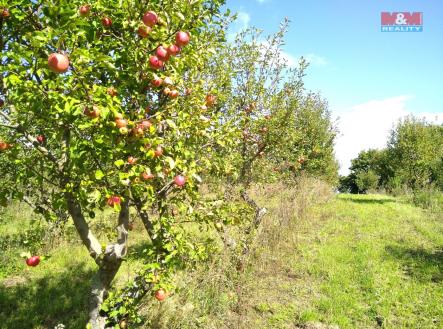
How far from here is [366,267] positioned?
8.88 metres

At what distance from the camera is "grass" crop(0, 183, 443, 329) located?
607 centimetres

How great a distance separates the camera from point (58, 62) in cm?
282

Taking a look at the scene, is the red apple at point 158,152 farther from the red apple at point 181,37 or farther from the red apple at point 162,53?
the red apple at point 181,37

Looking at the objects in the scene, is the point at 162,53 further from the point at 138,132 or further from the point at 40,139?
the point at 40,139

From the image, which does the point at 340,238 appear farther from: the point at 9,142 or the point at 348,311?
the point at 9,142

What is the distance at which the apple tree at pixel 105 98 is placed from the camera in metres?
3.01

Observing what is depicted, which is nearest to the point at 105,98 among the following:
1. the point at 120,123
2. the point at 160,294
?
the point at 120,123

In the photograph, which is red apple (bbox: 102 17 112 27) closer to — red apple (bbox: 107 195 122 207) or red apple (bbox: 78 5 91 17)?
red apple (bbox: 78 5 91 17)

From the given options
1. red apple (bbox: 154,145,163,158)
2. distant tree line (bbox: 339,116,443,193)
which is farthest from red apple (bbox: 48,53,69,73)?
distant tree line (bbox: 339,116,443,193)

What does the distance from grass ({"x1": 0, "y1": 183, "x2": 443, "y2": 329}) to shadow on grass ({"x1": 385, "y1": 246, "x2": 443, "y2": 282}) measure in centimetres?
3

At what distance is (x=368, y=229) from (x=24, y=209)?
14626mm

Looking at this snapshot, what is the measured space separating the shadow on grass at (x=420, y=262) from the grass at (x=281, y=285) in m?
0.03

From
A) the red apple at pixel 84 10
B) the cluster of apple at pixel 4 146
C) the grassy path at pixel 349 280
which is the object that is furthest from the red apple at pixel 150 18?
the grassy path at pixel 349 280

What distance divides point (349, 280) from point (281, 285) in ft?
5.72
